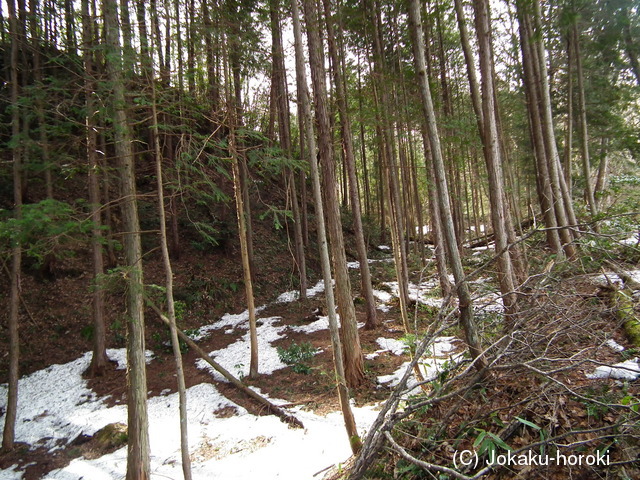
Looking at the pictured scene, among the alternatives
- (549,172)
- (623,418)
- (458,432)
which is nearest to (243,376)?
(458,432)

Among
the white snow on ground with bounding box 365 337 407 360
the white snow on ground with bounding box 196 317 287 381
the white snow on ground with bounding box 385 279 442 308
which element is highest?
the white snow on ground with bounding box 385 279 442 308

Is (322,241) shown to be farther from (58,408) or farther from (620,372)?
(58,408)

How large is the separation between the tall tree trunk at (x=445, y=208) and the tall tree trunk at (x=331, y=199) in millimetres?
1660

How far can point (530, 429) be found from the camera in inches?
104

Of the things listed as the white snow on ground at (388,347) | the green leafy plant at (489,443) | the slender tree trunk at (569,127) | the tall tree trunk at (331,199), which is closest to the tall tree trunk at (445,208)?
the green leafy plant at (489,443)

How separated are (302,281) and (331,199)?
761 cm

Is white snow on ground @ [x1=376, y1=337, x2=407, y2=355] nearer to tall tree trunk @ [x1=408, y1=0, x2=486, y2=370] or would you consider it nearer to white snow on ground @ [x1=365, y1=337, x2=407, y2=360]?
white snow on ground @ [x1=365, y1=337, x2=407, y2=360]

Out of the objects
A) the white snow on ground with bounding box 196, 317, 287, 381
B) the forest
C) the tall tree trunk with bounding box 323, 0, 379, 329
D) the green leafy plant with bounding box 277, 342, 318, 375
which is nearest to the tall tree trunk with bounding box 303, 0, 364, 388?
the forest

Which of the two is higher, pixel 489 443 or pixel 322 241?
pixel 322 241

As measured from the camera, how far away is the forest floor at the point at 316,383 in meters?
2.64

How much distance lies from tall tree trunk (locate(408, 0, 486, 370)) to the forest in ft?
0.10

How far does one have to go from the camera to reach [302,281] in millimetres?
12984

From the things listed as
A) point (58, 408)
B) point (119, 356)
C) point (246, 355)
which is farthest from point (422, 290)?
point (58, 408)

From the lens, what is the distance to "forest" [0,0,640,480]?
301 cm
